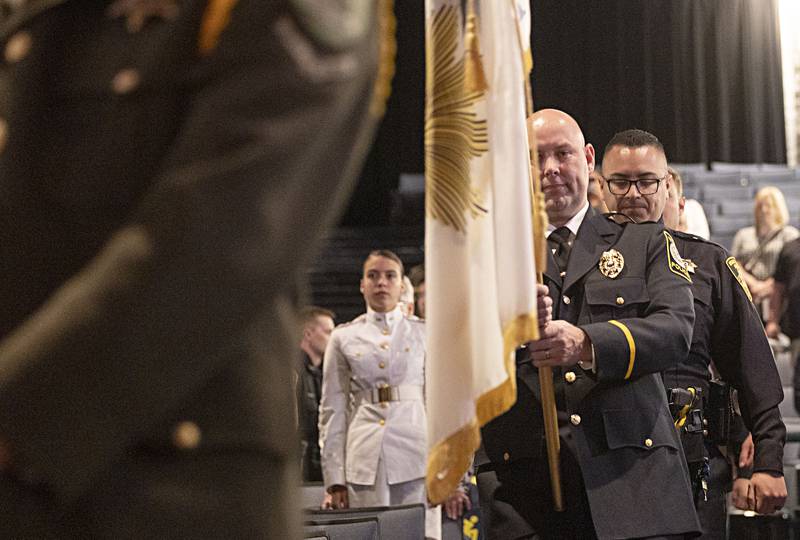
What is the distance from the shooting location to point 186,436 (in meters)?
1.07

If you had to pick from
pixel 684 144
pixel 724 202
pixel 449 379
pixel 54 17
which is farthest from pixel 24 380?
pixel 684 144

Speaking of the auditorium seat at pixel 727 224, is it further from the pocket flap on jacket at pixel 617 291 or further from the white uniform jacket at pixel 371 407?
the pocket flap on jacket at pixel 617 291

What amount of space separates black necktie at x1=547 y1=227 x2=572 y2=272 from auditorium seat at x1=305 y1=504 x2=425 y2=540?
123 centimetres

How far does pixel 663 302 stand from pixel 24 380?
2599mm

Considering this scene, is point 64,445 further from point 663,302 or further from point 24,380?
point 663,302

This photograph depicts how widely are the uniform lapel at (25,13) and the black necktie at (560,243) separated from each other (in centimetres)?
248

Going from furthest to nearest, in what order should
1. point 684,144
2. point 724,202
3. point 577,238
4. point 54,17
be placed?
1. point 684,144
2. point 724,202
3. point 577,238
4. point 54,17

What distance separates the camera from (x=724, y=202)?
14812 mm

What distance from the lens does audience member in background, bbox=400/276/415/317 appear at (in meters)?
7.64

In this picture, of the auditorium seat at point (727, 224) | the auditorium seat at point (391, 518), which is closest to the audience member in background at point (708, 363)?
the auditorium seat at point (391, 518)

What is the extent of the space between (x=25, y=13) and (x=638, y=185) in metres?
3.54

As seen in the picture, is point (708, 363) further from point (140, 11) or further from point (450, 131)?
point (140, 11)

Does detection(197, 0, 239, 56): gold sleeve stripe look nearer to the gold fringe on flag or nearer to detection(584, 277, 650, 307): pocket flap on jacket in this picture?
the gold fringe on flag

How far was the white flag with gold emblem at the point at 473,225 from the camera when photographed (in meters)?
2.81
